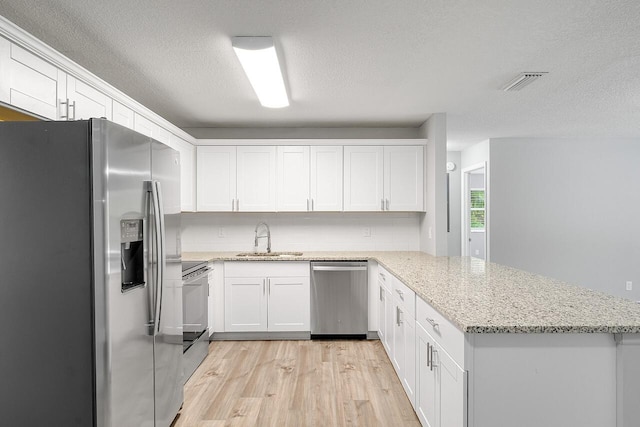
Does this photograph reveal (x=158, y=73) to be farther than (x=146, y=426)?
Yes

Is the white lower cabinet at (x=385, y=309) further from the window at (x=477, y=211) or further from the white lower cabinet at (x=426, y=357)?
the window at (x=477, y=211)

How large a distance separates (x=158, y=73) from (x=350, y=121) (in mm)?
2202

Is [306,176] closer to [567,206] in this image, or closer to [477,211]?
[567,206]

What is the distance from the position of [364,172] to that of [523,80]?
6.17ft

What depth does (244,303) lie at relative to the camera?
3.96 m

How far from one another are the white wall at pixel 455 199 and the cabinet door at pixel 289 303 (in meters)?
3.47

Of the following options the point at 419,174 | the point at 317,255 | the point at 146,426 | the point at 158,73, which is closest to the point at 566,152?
the point at 419,174

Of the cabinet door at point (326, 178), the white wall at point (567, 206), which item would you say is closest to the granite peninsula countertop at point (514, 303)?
the cabinet door at point (326, 178)

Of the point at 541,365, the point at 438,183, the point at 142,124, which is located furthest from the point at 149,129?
the point at 541,365

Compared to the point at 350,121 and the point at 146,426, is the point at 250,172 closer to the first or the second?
the point at 350,121

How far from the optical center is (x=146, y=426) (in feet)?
6.37

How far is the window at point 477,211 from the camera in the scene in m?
7.20

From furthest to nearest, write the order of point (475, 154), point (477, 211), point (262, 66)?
point (477, 211) → point (475, 154) → point (262, 66)

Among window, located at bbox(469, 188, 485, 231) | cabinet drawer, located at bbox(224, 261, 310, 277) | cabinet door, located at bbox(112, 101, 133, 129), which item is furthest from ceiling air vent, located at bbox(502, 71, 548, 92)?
window, located at bbox(469, 188, 485, 231)
